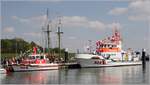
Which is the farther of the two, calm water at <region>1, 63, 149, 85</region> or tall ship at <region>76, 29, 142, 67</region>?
tall ship at <region>76, 29, 142, 67</region>

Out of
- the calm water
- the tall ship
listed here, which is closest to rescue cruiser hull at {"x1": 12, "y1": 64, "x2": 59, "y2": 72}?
the calm water

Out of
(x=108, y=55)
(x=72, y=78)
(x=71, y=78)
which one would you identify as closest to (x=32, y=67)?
(x=71, y=78)

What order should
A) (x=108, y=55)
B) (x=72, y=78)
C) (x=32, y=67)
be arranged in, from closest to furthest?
(x=72, y=78) < (x=32, y=67) < (x=108, y=55)

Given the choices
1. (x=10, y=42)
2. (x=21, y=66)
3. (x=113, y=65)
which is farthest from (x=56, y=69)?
(x=10, y=42)

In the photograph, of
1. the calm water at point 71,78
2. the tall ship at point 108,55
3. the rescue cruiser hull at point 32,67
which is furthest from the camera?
the tall ship at point 108,55

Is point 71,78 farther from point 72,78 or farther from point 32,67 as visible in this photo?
point 32,67

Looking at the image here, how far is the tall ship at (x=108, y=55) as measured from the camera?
71375 mm

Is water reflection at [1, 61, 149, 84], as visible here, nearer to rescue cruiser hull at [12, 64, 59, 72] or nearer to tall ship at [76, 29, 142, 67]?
A: rescue cruiser hull at [12, 64, 59, 72]

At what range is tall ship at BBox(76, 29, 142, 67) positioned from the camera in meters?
71.4

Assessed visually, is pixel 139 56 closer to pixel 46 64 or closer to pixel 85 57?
pixel 85 57

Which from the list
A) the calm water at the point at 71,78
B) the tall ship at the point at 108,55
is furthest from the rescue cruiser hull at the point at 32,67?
the tall ship at the point at 108,55

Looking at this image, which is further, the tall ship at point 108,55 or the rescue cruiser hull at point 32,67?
the tall ship at point 108,55

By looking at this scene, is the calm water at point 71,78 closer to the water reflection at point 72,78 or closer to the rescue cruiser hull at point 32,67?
the water reflection at point 72,78

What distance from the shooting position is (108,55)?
75.6 metres
